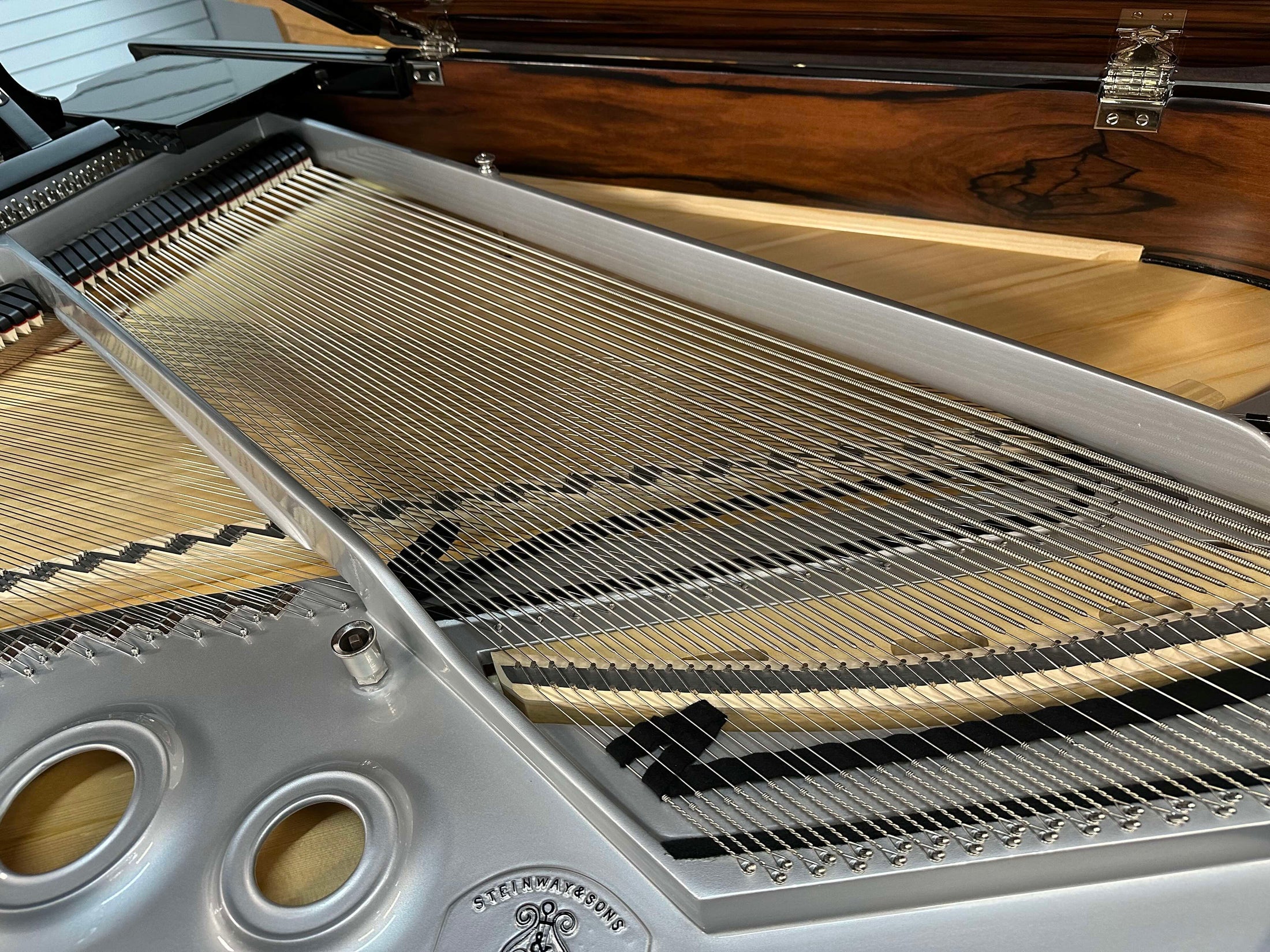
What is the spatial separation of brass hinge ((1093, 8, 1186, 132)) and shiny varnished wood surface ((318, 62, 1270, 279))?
0.03m

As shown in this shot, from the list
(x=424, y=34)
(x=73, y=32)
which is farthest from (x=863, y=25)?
(x=73, y=32)

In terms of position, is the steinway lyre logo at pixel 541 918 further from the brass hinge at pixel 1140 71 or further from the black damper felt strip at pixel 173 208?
the black damper felt strip at pixel 173 208

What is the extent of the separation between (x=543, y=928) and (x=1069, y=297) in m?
1.37

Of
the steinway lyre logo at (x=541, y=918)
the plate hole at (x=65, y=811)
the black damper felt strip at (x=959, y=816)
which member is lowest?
the plate hole at (x=65, y=811)

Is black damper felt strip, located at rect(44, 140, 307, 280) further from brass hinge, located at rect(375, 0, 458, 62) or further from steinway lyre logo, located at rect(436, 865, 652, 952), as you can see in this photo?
steinway lyre logo, located at rect(436, 865, 652, 952)

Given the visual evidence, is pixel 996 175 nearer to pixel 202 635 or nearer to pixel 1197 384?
pixel 1197 384

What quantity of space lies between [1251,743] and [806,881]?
514 millimetres

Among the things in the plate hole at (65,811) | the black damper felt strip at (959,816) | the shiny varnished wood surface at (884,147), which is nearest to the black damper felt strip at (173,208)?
the shiny varnished wood surface at (884,147)

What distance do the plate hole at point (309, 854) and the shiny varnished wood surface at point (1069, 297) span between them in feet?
4.23

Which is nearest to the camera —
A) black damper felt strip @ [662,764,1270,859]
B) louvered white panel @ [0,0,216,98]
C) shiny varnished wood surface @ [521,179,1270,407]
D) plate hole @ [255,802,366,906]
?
black damper felt strip @ [662,764,1270,859]

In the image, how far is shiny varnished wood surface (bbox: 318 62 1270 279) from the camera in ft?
4.89

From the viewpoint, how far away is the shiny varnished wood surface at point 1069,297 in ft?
4.99

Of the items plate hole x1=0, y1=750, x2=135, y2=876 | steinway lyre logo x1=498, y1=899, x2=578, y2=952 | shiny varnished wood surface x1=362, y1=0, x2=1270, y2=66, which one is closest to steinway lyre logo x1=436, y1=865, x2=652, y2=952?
steinway lyre logo x1=498, y1=899, x2=578, y2=952

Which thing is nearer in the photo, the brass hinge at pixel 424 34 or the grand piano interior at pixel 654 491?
the grand piano interior at pixel 654 491
